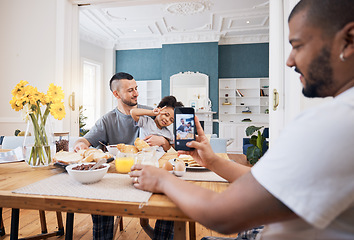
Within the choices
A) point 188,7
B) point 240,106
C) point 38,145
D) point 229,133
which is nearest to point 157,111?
point 38,145

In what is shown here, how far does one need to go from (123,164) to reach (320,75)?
845 mm

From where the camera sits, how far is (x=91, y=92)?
705cm

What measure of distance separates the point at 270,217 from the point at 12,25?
11.1 feet

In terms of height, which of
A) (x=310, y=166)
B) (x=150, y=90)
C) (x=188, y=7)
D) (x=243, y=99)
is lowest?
(x=310, y=166)

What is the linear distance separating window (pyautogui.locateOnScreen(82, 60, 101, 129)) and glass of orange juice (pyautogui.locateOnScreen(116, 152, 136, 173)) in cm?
635

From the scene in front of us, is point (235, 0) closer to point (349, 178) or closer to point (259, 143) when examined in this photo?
point (259, 143)

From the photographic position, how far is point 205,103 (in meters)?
6.91

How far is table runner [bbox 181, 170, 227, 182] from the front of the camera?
0.92 metres

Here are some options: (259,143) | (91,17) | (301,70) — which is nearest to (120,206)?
(301,70)

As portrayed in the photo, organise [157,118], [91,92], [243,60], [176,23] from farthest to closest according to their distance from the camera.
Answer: [91,92], [243,60], [176,23], [157,118]

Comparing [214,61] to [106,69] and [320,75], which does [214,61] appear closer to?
[106,69]

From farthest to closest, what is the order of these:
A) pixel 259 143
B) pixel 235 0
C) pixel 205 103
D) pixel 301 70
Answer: pixel 205 103
pixel 235 0
pixel 259 143
pixel 301 70

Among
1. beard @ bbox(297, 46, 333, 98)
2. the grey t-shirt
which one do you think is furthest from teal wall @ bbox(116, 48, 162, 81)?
beard @ bbox(297, 46, 333, 98)

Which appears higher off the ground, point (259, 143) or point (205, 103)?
point (205, 103)
